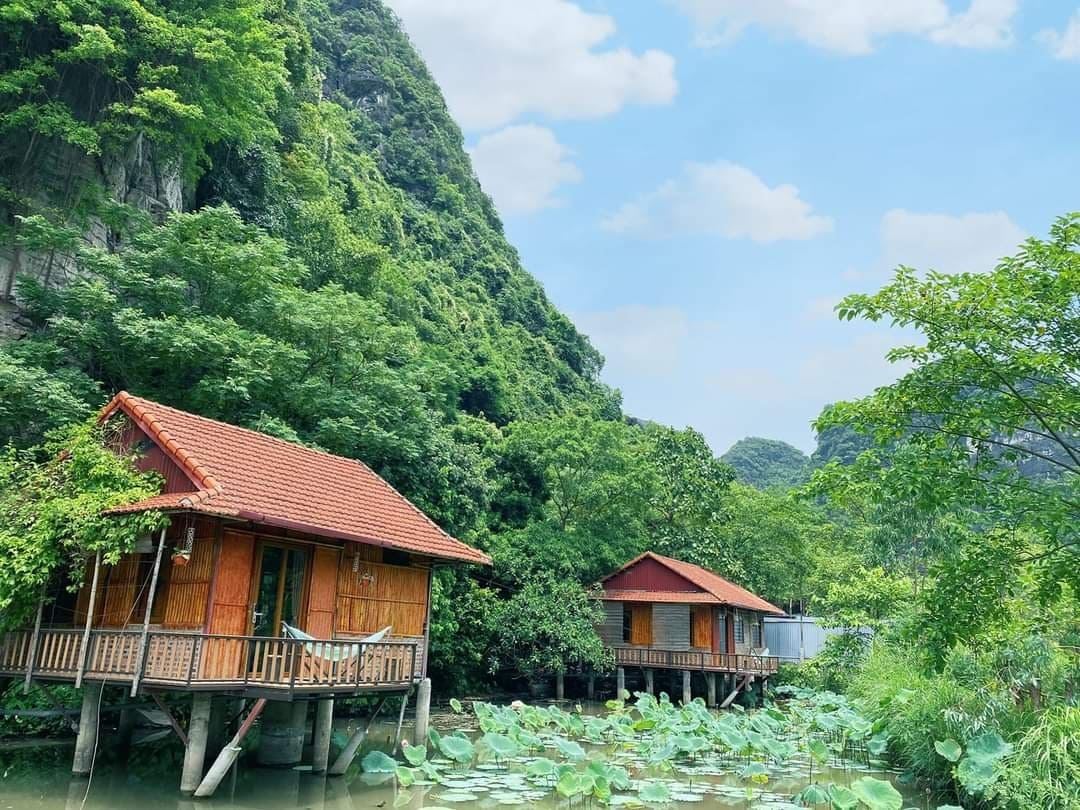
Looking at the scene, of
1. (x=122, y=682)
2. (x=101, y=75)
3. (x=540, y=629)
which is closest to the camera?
(x=122, y=682)

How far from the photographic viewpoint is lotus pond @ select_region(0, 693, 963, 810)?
1038 centimetres

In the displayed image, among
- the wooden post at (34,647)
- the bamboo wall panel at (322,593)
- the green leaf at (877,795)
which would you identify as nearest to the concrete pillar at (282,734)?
the bamboo wall panel at (322,593)

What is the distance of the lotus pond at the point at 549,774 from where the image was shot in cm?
1038

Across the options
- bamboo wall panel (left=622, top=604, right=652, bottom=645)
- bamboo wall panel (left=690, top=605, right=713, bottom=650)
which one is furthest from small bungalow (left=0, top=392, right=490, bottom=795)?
bamboo wall panel (left=690, top=605, right=713, bottom=650)

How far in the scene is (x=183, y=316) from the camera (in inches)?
703

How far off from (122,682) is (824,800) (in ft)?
32.6

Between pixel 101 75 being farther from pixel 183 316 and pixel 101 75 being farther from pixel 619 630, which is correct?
pixel 619 630

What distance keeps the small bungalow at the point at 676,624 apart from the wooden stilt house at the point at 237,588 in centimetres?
1332

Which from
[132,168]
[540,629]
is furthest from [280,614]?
[132,168]

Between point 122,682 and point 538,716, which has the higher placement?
point 122,682

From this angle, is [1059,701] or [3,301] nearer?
[1059,701]

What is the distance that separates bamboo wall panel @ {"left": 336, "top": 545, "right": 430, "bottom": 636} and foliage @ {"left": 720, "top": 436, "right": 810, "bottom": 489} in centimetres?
8158

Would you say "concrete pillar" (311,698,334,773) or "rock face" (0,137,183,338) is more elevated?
"rock face" (0,137,183,338)

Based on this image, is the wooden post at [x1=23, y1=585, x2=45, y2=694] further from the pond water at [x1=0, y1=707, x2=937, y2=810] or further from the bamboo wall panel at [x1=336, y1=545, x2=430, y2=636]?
the bamboo wall panel at [x1=336, y1=545, x2=430, y2=636]
